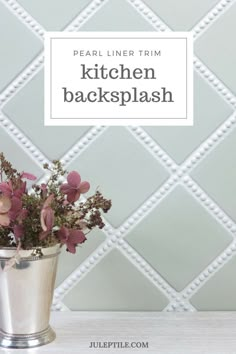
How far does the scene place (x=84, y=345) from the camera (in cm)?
100

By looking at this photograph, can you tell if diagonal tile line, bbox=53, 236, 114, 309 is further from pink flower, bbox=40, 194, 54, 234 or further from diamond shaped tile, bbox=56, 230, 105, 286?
pink flower, bbox=40, 194, 54, 234

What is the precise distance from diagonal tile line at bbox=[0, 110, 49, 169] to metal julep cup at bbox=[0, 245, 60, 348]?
263mm

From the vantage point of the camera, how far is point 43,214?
93 centimetres

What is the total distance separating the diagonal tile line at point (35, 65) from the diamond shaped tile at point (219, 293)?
1.78ft

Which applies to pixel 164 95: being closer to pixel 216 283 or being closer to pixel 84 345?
pixel 216 283

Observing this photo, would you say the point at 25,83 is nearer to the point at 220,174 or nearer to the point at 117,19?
the point at 117,19

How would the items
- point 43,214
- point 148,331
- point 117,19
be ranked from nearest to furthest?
point 43,214, point 148,331, point 117,19

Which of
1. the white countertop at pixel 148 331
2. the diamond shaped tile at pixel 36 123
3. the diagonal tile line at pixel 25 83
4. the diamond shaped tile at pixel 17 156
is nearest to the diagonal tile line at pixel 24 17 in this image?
the diagonal tile line at pixel 25 83

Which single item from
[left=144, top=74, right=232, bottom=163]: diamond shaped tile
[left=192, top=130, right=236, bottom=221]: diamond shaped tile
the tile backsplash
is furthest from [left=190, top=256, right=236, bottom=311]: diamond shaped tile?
[left=144, top=74, right=232, bottom=163]: diamond shaped tile

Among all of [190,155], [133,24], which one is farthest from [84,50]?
[190,155]

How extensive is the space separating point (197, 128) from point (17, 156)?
363 millimetres

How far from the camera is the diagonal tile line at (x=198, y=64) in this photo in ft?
3.84

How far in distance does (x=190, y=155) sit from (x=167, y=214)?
13cm

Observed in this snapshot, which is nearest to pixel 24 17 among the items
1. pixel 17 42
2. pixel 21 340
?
pixel 17 42
